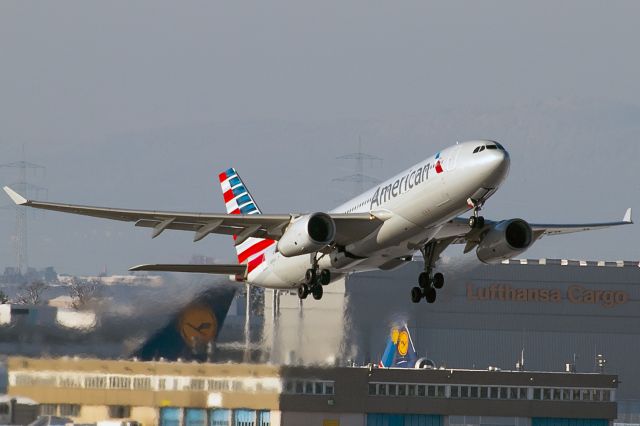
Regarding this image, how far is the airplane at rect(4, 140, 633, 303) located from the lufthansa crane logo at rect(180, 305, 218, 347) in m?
5.04

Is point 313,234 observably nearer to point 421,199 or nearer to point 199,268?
point 421,199

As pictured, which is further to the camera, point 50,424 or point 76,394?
point 76,394

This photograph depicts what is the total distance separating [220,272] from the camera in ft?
187

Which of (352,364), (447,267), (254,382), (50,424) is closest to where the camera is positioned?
(50,424)

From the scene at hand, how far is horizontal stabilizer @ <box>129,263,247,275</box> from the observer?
2083 inches

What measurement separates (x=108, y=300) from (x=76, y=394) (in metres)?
4.39

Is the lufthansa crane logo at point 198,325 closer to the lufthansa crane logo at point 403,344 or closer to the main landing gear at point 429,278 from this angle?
the main landing gear at point 429,278

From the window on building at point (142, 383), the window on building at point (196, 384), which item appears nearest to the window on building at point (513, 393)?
the window on building at point (196, 384)

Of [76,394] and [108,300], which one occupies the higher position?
[108,300]

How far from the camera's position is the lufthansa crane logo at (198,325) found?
6094 cm

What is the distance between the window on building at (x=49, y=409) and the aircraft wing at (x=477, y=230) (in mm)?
18256

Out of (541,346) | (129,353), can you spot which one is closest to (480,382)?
(129,353)

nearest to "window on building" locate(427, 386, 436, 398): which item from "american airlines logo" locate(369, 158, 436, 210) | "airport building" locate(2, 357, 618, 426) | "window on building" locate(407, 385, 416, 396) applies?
"airport building" locate(2, 357, 618, 426)

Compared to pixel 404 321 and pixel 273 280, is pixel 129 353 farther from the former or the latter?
pixel 404 321
